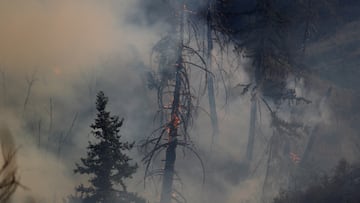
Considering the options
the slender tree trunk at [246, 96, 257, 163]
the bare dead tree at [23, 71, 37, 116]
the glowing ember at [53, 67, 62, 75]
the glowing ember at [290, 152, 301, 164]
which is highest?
the glowing ember at [53, 67, 62, 75]

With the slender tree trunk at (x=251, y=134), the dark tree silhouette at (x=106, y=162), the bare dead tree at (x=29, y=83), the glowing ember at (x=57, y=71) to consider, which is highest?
the glowing ember at (x=57, y=71)

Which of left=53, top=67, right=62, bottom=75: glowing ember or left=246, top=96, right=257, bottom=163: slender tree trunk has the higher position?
left=53, top=67, right=62, bottom=75: glowing ember

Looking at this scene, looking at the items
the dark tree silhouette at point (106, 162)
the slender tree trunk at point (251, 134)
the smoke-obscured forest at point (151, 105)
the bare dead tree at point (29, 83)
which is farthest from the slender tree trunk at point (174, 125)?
the bare dead tree at point (29, 83)

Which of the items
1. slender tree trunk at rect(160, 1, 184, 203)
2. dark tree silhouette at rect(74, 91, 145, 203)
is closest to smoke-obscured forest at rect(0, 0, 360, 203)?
slender tree trunk at rect(160, 1, 184, 203)

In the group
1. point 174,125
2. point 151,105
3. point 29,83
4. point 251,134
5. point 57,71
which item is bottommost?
point 174,125

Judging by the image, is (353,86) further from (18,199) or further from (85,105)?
(18,199)

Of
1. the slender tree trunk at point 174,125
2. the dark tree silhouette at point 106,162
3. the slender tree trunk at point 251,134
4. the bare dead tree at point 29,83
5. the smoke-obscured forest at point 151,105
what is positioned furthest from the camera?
the bare dead tree at point 29,83

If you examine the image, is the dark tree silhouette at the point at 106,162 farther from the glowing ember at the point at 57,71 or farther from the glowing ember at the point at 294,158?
the glowing ember at the point at 57,71

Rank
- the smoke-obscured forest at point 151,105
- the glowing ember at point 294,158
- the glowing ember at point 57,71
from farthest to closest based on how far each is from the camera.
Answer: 1. the glowing ember at point 57,71
2. the glowing ember at point 294,158
3. the smoke-obscured forest at point 151,105

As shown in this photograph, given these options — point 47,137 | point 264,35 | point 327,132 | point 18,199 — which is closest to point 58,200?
point 18,199

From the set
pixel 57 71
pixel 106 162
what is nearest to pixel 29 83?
pixel 57 71

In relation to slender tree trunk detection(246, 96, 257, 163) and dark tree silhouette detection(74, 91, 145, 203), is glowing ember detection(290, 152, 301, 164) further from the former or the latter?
dark tree silhouette detection(74, 91, 145, 203)

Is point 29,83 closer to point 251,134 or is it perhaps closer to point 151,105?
point 151,105

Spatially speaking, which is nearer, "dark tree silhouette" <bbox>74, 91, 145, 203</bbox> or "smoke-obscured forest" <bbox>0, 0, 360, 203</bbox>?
"dark tree silhouette" <bbox>74, 91, 145, 203</bbox>
